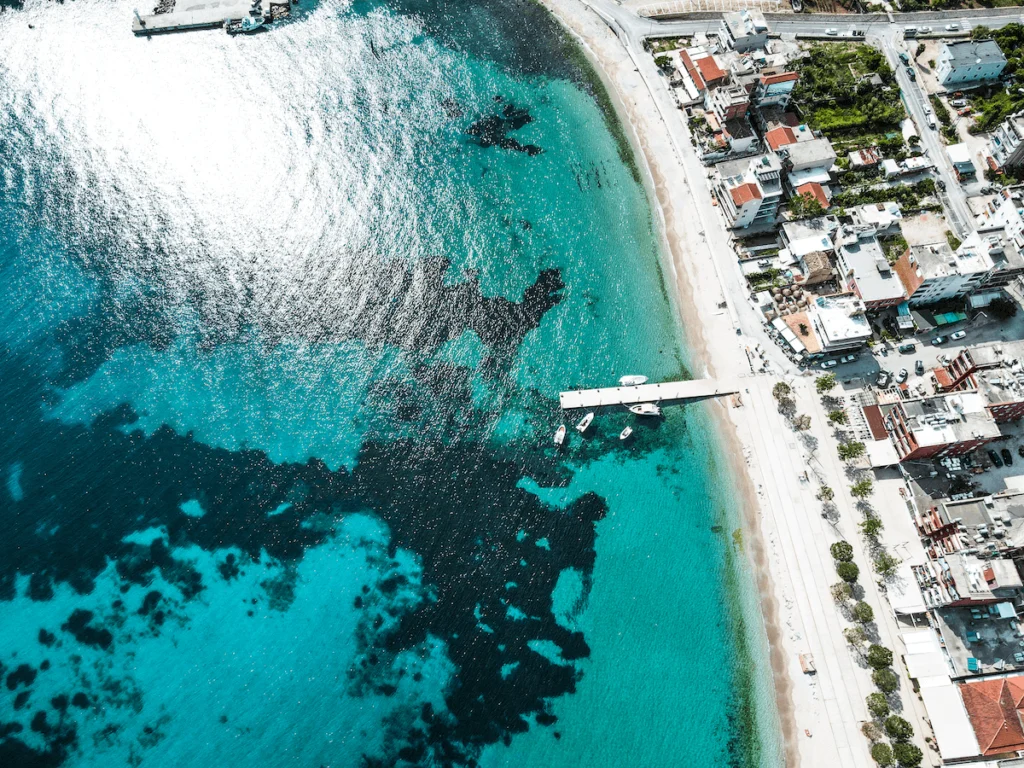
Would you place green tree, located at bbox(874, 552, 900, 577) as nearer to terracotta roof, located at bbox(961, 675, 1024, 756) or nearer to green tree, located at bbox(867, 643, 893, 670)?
green tree, located at bbox(867, 643, 893, 670)

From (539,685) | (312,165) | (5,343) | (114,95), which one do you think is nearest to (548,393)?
(539,685)

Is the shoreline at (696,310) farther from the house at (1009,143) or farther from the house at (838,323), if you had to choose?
the house at (1009,143)

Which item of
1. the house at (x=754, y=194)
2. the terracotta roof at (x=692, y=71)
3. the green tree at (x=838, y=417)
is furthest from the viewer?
the terracotta roof at (x=692, y=71)

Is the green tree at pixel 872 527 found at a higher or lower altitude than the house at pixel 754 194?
lower

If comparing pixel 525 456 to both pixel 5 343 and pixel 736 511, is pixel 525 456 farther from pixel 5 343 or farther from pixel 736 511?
pixel 5 343

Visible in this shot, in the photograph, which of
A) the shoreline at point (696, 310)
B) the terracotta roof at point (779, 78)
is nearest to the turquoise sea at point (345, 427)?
the shoreline at point (696, 310)

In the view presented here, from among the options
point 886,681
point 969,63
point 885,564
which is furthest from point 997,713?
point 969,63
